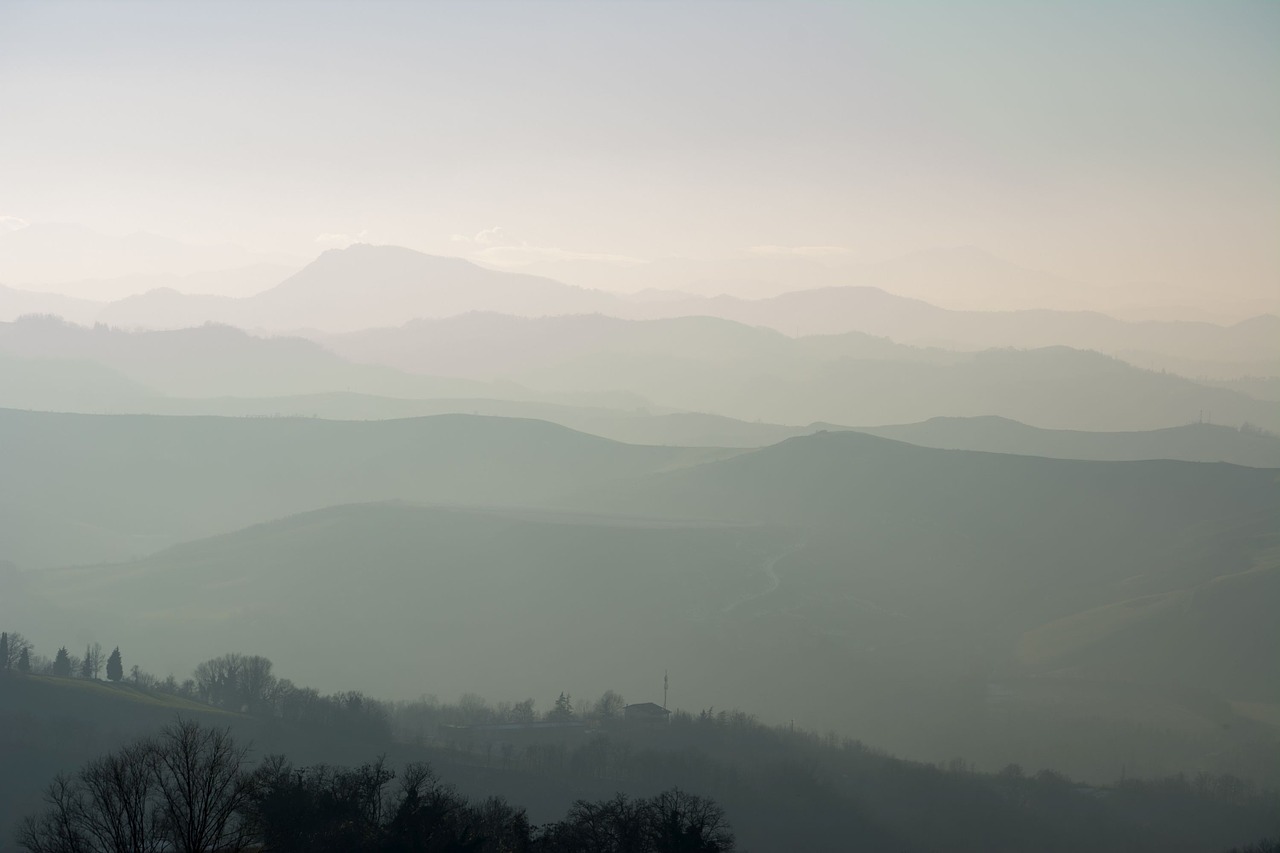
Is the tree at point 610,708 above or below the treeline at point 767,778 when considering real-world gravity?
above

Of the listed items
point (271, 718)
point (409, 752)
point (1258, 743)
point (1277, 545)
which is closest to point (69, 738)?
point (271, 718)

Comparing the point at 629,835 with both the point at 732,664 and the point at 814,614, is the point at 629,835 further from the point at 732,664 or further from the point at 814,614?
the point at 814,614

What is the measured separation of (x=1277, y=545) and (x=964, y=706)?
7234 cm

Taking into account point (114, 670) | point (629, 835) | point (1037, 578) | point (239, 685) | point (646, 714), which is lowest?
point (646, 714)

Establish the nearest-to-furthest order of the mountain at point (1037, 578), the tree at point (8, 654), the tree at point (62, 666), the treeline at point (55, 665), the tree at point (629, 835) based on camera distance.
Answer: the tree at point (629, 835) → the tree at point (8, 654) → the treeline at point (55, 665) → the tree at point (62, 666) → the mountain at point (1037, 578)

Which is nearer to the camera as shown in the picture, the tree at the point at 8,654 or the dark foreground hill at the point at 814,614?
the tree at the point at 8,654

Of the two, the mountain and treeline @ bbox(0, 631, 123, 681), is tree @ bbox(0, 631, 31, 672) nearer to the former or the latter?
treeline @ bbox(0, 631, 123, 681)

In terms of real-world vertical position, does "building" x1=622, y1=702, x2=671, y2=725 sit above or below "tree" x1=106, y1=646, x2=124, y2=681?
below

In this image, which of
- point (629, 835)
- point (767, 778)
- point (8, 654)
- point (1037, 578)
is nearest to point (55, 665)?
point (8, 654)

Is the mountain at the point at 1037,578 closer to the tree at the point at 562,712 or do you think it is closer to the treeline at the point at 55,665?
the tree at the point at 562,712

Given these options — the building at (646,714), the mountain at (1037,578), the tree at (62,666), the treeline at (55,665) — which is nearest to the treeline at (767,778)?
the building at (646,714)

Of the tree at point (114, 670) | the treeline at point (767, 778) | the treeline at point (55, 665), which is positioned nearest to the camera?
the treeline at point (767, 778)

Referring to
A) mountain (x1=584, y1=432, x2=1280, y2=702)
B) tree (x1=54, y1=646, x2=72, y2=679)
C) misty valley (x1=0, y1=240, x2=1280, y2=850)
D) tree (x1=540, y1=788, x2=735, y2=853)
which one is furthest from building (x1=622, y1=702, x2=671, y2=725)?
tree (x1=540, y1=788, x2=735, y2=853)

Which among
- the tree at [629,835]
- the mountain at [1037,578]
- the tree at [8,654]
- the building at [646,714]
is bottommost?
the building at [646,714]
